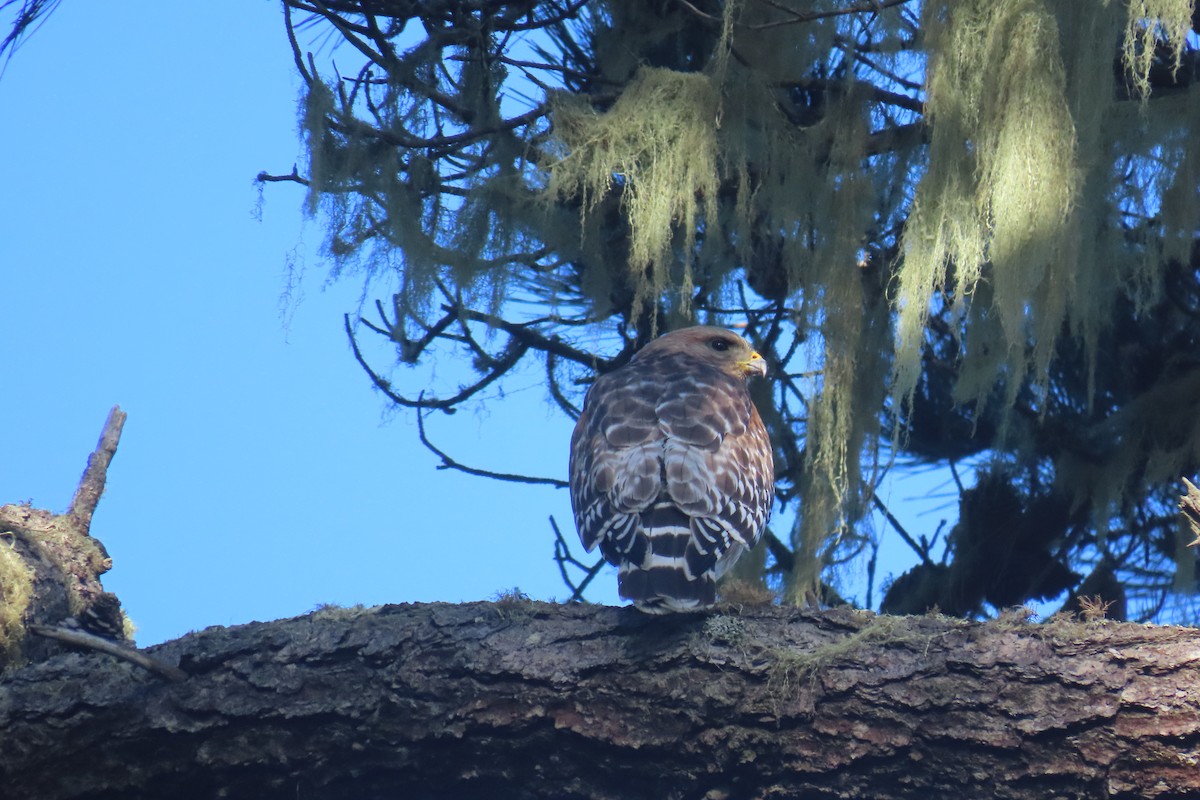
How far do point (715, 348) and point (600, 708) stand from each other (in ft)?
7.18

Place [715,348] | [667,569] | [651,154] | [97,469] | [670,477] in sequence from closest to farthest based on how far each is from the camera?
1. [667,569]
2. [670,477]
3. [97,469]
4. [651,154]
5. [715,348]

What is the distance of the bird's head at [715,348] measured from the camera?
5.27 m

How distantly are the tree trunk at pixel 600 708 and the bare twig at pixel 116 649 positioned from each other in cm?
4

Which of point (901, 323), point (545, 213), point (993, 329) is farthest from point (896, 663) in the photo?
point (545, 213)

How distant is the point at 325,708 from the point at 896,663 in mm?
1542

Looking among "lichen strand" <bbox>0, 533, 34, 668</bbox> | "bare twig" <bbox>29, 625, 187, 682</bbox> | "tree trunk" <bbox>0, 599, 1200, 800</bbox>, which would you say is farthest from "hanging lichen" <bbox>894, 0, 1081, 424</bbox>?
"lichen strand" <bbox>0, 533, 34, 668</bbox>

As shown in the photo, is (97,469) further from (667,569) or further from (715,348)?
(715,348)

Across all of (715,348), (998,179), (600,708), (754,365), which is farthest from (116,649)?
(998,179)

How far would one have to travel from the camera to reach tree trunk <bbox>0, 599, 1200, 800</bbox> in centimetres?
318

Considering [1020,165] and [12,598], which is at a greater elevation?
[1020,165]

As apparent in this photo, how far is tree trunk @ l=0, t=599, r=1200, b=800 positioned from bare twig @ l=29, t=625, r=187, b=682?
0.04 metres

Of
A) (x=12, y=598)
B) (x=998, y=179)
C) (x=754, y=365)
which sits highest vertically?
(x=998, y=179)

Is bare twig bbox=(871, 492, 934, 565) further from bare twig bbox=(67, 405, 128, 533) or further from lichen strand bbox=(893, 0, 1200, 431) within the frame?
bare twig bbox=(67, 405, 128, 533)

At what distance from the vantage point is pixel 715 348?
5309 millimetres
